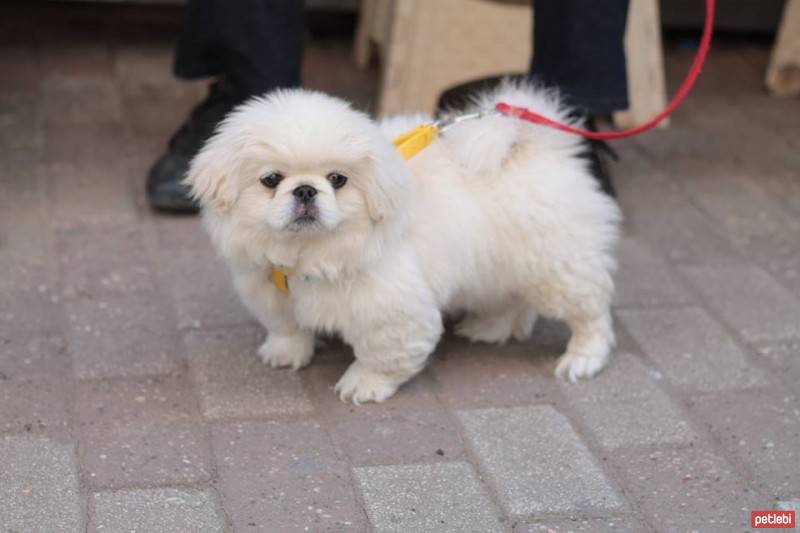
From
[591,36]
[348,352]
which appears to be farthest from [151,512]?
[591,36]

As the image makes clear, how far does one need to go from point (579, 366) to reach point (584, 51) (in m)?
0.84

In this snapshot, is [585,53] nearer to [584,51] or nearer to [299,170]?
[584,51]

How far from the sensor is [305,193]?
206 centimetres

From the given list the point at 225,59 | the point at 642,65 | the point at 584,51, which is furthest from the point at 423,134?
the point at 642,65

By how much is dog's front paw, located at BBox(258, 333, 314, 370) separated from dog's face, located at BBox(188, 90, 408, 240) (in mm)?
369

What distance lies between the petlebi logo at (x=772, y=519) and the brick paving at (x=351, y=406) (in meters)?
0.03

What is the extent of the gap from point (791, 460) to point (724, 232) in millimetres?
1109

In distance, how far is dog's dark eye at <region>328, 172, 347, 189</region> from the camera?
2113 mm

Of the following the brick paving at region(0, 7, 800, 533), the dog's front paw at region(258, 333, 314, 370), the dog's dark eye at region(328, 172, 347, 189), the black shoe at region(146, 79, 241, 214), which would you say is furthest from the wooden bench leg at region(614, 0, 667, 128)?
the dog's dark eye at region(328, 172, 347, 189)

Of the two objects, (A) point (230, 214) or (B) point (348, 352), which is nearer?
(A) point (230, 214)

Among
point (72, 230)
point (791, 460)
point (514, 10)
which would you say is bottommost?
point (72, 230)

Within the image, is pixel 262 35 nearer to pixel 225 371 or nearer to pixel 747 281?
pixel 225 371

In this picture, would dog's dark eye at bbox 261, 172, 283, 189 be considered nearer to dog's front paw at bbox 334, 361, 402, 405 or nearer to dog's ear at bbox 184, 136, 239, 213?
dog's ear at bbox 184, 136, 239, 213

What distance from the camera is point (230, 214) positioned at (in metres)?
2.16
